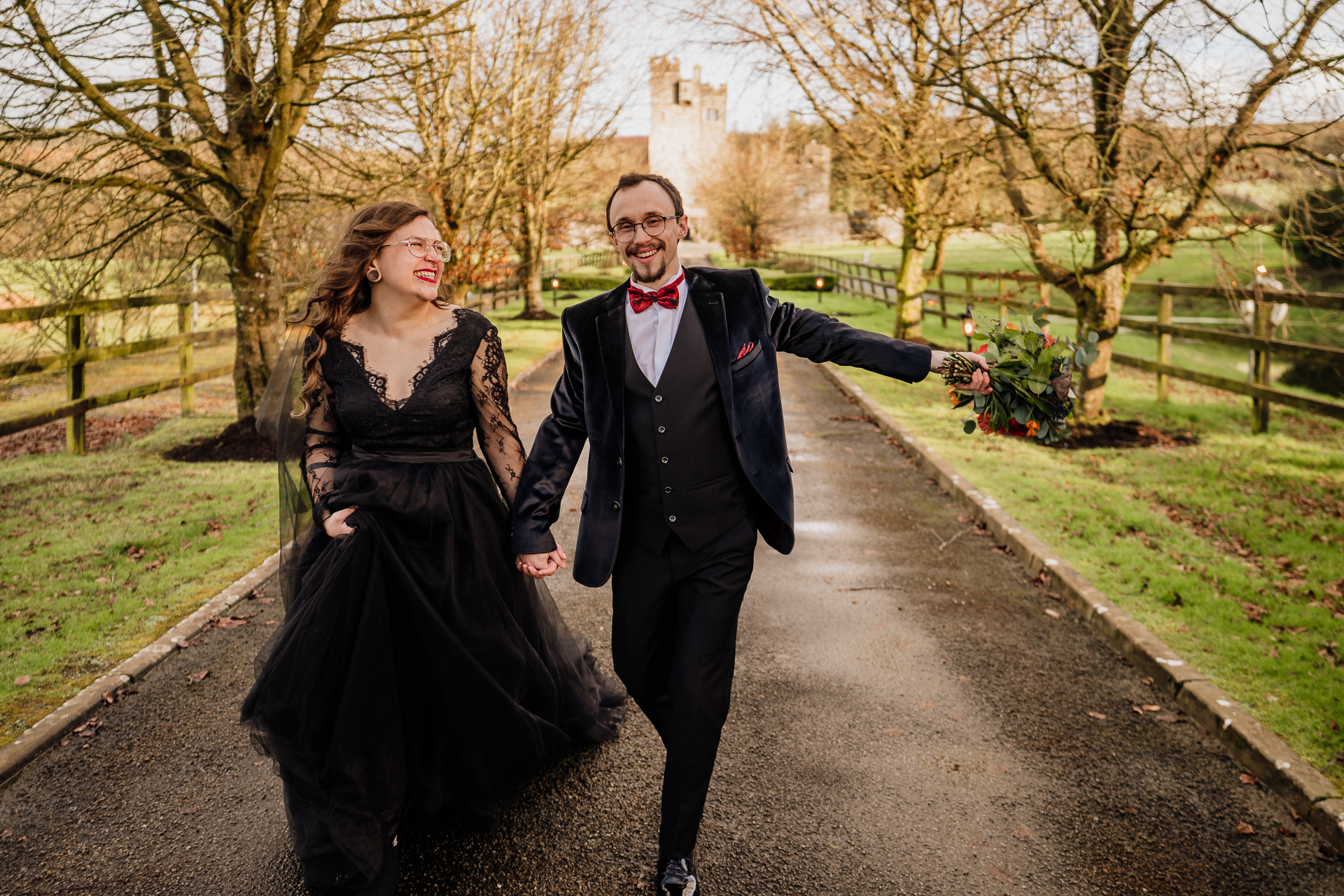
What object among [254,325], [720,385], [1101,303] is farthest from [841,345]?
[254,325]

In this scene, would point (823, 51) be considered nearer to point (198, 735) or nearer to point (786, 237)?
point (198, 735)

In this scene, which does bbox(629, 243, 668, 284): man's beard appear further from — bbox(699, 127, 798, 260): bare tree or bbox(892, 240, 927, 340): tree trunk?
bbox(699, 127, 798, 260): bare tree

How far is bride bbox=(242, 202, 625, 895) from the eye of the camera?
3145 mm

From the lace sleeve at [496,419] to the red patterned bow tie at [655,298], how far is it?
0.74m

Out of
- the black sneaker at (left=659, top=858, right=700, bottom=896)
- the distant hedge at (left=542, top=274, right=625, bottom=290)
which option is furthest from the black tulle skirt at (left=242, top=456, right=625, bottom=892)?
the distant hedge at (left=542, top=274, right=625, bottom=290)

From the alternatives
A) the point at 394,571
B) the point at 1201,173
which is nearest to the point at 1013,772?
the point at 394,571

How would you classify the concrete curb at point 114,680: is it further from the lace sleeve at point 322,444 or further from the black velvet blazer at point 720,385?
the black velvet blazer at point 720,385

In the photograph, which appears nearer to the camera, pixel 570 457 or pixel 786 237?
pixel 570 457

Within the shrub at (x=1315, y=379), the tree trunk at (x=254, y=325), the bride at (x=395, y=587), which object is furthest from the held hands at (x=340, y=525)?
the shrub at (x=1315, y=379)

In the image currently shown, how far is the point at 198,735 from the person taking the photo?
4309 millimetres

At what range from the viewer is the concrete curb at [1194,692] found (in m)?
3.71

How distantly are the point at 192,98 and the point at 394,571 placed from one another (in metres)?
8.88

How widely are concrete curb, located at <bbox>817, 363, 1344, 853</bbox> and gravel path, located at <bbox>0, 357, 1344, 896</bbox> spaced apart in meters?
0.09

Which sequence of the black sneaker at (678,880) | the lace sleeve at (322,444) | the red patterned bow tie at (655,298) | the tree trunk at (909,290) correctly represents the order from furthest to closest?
the tree trunk at (909,290)
the lace sleeve at (322,444)
the red patterned bow tie at (655,298)
the black sneaker at (678,880)
